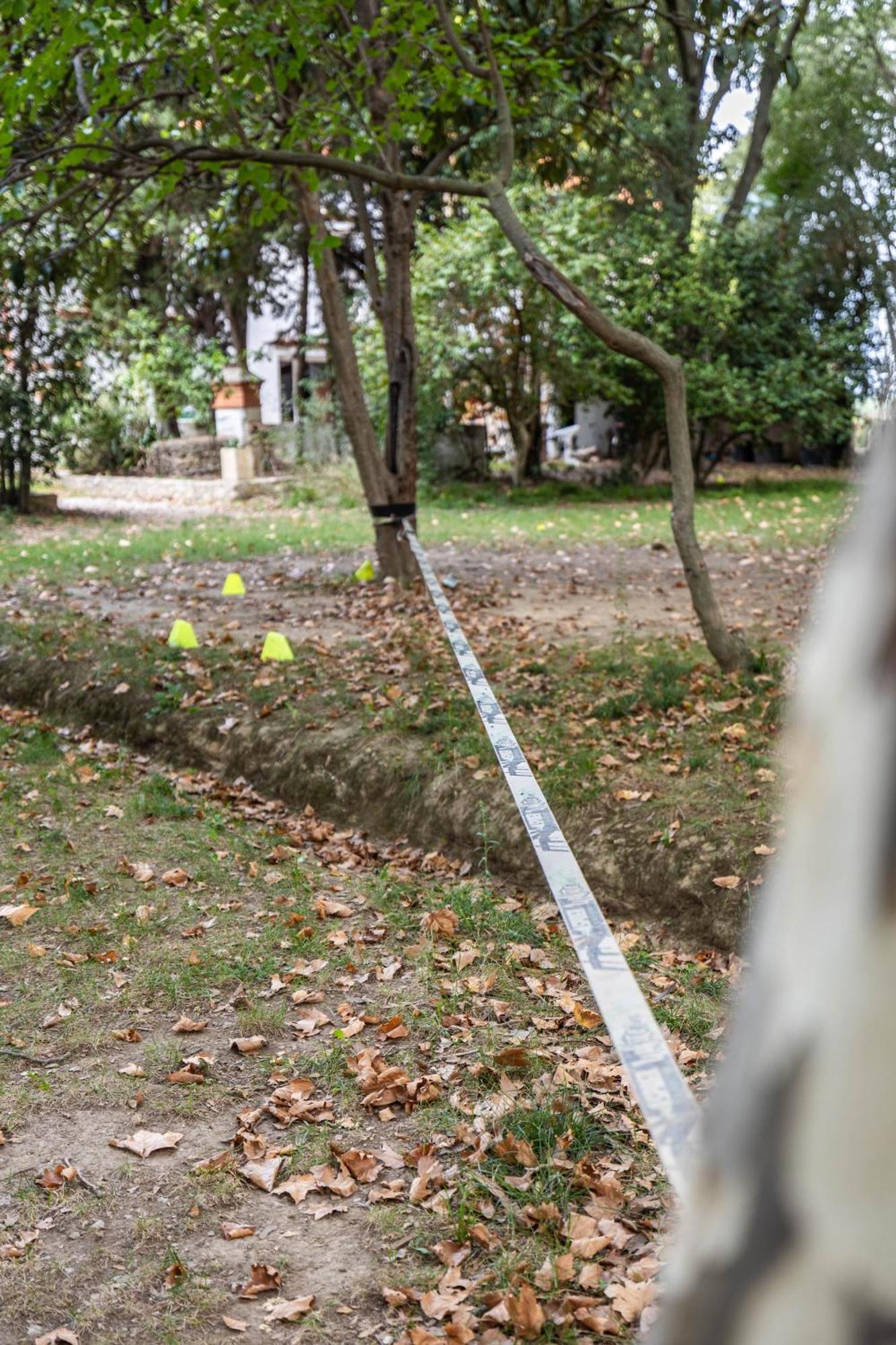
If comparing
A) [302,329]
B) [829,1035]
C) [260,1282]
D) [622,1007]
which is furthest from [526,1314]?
[302,329]

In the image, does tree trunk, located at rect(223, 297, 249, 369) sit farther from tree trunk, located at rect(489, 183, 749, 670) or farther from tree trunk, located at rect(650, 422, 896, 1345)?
tree trunk, located at rect(650, 422, 896, 1345)

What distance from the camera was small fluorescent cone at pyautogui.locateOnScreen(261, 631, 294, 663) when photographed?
8.38m

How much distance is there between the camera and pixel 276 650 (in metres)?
8.46

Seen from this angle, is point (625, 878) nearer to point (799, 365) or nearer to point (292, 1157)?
point (292, 1157)

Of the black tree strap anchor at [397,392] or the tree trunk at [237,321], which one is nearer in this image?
the black tree strap anchor at [397,392]

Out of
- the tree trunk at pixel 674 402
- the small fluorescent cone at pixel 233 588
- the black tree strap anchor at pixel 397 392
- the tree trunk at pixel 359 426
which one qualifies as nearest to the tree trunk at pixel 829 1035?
the tree trunk at pixel 674 402

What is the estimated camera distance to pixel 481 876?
5582 millimetres

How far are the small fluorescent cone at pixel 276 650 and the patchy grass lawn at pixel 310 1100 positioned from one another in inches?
95.5

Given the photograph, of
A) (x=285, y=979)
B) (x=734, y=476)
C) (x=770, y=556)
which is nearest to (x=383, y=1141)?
(x=285, y=979)

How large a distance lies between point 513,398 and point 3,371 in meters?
7.81

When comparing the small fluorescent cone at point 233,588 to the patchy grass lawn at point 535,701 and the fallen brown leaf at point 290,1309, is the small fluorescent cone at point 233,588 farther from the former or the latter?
the fallen brown leaf at point 290,1309

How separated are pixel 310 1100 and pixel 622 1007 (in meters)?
2.70

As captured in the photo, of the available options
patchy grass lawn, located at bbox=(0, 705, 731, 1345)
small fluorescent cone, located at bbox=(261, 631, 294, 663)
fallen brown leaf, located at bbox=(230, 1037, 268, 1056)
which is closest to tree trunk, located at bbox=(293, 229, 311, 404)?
small fluorescent cone, located at bbox=(261, 631, 294, 663)

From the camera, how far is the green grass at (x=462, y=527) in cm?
1402
